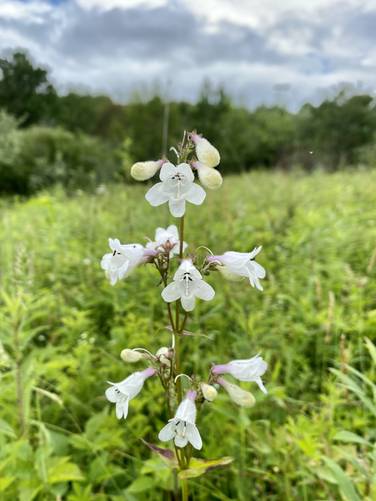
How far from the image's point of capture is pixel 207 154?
1404 millimetres

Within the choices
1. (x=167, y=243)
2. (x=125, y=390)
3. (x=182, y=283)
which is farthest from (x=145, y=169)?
(x=125, y=390)

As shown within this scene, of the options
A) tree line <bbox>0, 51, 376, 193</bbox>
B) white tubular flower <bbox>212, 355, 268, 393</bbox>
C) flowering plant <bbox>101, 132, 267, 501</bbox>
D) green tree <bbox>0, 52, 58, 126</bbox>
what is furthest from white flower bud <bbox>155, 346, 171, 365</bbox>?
green tree <bbox>0, 52, 58, 126</bbox>

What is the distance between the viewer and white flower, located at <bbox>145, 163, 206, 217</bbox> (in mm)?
1354

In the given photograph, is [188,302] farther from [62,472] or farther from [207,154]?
[62,472]

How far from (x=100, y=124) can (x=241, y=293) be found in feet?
165

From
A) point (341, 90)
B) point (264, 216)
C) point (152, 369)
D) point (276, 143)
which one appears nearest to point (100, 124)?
point (276, 143)

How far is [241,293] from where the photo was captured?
2.96 meters

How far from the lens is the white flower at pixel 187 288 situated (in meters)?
1.35

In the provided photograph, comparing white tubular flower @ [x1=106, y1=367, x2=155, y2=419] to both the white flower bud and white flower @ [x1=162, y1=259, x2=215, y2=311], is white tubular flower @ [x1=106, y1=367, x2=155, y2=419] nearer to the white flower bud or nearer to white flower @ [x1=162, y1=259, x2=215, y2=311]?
the white flower bud

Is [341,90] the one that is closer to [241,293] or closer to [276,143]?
[241,293]

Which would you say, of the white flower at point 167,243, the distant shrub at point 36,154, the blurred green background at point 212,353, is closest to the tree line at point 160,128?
the distant shrub at point 36,154

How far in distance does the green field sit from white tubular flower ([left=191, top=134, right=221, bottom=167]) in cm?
56

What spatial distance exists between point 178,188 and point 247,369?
2.12 ft

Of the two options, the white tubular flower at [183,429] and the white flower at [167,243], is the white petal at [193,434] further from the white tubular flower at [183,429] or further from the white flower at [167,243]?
the white flower at [167,243]
